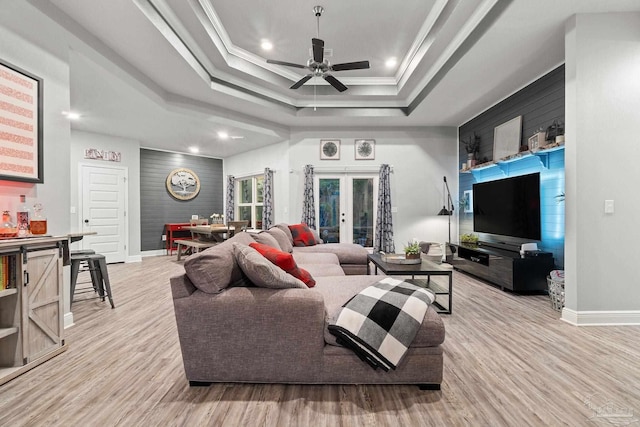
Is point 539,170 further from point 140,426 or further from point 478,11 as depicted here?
point 140,426

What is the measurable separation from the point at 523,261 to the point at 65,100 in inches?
207

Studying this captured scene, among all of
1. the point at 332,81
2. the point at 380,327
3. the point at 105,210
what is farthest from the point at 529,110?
the point at 105,210

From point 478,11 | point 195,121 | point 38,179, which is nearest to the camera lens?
point 38,179

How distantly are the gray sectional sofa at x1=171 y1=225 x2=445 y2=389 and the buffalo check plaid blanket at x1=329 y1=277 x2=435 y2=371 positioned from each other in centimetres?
7

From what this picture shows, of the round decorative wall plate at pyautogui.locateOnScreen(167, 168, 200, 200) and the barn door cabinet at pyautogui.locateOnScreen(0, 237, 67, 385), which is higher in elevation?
the round decorative wall plate at pyautogui.locateOnScreen(167, 168, 200, 200)

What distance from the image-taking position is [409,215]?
21.5 ft

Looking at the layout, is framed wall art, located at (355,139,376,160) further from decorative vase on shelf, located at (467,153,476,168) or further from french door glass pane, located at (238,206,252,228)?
french door glass pane, located at (238,206,252,228)

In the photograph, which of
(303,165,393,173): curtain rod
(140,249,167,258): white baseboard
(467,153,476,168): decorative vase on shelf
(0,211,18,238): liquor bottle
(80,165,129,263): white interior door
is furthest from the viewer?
(140,249,167,258): white baseboard

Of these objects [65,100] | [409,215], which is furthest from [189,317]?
[409,215]

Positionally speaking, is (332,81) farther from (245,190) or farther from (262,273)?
(245,190)

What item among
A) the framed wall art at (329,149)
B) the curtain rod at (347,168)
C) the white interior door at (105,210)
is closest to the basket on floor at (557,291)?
the curtain rod at (347,168)

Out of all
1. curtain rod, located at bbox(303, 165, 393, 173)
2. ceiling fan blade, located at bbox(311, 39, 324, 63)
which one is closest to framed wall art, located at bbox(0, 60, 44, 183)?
ceiling fan blade, located at bbox(311, 39, 324, 63)

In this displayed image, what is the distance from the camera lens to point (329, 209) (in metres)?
6.74

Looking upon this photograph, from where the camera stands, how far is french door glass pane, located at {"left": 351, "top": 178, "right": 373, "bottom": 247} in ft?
22.0
